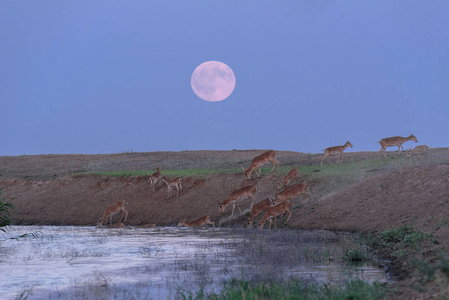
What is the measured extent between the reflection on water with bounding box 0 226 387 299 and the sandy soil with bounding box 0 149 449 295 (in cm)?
284

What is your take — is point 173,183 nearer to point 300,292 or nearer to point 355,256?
point 355,256

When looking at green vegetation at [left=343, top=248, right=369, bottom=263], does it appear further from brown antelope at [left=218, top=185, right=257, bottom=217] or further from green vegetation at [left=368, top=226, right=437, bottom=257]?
brown antelope at [left=218, top=185, right=257, bottom=217]

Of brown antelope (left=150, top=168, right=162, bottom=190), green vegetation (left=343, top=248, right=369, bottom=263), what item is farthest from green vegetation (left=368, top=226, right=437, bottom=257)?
brown antelope (left=150, top=168, right=162, bottom=190)

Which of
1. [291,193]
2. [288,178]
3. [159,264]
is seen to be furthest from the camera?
[288,178]

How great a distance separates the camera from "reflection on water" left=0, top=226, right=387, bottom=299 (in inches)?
449

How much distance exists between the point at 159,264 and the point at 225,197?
1860cm

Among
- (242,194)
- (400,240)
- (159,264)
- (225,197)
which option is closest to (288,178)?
(242,194)

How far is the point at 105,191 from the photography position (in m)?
39.8

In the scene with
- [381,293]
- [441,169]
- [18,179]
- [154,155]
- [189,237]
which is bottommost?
[381,293]

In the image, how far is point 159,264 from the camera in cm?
1466

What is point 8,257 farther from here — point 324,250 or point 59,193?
point 59,193

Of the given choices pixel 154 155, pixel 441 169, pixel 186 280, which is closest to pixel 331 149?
pixel 441 169

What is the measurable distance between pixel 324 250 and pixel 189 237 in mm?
7372

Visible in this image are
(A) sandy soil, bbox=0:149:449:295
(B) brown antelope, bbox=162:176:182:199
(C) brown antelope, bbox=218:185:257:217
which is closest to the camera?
(A) sandy soil, bbox=0:149:449:295
